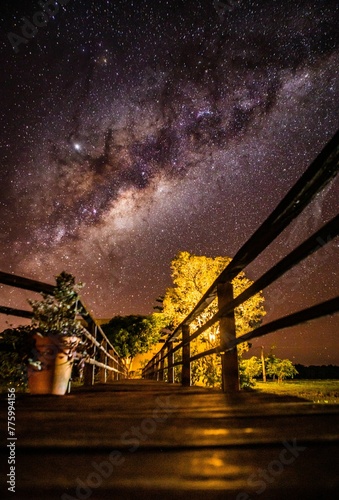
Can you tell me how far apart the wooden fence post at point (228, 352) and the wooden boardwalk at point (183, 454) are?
36.1 inches

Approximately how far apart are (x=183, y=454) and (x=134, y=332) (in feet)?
79.2

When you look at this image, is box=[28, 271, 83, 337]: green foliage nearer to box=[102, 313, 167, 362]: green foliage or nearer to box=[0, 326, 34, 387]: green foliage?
box=[0, 326, 34, 387]: green foliage

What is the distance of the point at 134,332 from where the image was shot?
24359 mm

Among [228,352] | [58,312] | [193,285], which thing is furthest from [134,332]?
[228,352]

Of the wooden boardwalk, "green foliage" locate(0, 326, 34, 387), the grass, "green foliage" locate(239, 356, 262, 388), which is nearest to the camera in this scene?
the wooden boardwalk

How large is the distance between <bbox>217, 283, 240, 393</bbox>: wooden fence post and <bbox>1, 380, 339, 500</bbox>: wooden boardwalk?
92 cm

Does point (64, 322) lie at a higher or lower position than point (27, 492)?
higher

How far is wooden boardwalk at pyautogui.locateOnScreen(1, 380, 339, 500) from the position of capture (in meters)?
0.80

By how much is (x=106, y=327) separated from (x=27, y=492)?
2529 cm

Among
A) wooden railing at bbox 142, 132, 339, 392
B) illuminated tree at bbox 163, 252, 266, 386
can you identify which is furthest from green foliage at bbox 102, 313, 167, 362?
wooden railing at bbox 142, 132, 339, 392

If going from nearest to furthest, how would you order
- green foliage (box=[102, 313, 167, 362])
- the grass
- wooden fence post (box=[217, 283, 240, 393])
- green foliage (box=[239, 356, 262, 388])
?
wooden fence post (box=[217, 283, 240, 393]), green foliage (box=[239, 356, 262, 388]), the grass, green foliage (box=[102, 313, 167, 362])

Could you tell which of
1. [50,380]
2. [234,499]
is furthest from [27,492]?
[50,380]

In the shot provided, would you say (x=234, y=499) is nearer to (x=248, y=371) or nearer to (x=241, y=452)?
(x=241, y=452)

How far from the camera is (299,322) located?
47.4 inches
